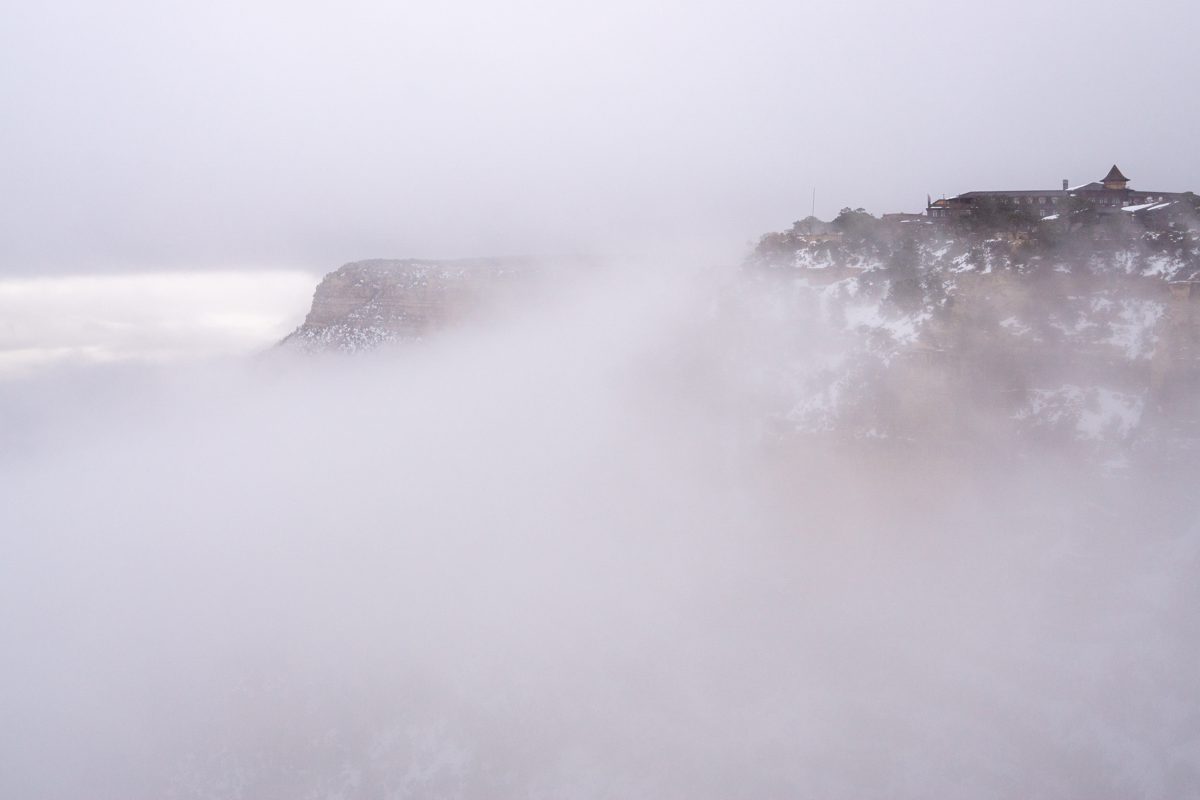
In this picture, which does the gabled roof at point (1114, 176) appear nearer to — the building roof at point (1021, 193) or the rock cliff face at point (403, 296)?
the building roof at point (1021, 193)

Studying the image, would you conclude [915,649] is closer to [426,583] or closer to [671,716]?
[671,716]

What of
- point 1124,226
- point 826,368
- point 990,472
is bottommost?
point 990,472

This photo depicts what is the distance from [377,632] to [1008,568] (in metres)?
19.9

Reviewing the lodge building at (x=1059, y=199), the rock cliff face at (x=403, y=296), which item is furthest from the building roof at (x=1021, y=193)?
the rock cliff face at (x=403, y=296)

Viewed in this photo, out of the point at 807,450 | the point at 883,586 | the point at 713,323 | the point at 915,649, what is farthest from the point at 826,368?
the point at 915,649

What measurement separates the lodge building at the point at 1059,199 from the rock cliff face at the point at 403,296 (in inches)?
910

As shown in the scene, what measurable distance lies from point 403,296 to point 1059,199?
112 ft

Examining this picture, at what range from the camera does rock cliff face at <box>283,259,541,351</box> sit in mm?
39906

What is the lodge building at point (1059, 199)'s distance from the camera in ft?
90.2

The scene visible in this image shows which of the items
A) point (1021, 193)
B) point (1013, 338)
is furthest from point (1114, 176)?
point (1013, 338)

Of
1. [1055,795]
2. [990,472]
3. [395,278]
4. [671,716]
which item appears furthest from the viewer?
[395,278]

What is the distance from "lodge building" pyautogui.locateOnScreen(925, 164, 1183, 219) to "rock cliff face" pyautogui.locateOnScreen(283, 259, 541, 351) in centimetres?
2312

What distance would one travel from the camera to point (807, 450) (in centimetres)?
2391

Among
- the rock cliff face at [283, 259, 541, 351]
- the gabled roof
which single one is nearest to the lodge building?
the gabled roof
